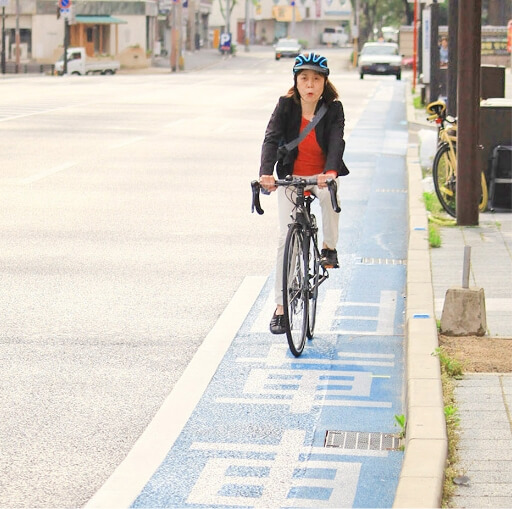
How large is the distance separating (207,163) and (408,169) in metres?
3.21

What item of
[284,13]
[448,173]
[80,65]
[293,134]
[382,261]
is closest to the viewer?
[293,134]

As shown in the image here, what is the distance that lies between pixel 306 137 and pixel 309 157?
12 centimetres

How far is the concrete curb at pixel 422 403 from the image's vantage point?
484cm

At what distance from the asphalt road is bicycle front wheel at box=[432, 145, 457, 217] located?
1.73 m

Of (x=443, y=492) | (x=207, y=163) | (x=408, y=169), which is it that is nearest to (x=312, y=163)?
(x=443, y=492)

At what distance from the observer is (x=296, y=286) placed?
770cm

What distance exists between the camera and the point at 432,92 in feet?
94.6

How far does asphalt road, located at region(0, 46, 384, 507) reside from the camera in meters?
6.00

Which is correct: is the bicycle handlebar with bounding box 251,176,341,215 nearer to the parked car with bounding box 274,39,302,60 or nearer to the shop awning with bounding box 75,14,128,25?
the shop awning with bounding box 75,14,128,25

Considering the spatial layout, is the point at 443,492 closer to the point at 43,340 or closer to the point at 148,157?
the point at 43,340

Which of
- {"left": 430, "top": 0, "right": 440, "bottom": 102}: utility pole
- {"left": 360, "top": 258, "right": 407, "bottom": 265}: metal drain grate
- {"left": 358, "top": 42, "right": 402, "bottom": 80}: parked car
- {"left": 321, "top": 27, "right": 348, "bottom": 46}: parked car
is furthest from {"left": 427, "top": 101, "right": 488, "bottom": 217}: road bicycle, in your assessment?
{"left": 321, "top": 27, "right": 348, "bottom": 46}: parked car

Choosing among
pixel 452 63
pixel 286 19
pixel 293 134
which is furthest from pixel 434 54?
pixel 286 19

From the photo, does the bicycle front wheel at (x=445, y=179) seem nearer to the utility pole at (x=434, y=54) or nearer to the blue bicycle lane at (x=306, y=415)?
the blue bicycle lane at (x=306, y=415)

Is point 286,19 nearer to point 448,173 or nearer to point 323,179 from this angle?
point 448,173
